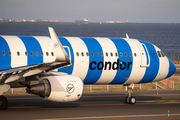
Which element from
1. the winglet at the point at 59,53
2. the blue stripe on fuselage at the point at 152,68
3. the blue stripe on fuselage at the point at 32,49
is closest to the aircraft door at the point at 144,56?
the blue stripe on fuselage at the point at 152,68

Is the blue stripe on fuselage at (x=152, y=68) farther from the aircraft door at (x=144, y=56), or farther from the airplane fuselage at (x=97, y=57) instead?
the aircraft door at (x=144, y=56)

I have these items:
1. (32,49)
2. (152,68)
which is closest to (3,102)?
(32,49)

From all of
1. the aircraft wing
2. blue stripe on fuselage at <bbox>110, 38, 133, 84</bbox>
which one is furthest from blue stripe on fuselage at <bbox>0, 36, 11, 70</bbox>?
blue stripe on fuselage at <bbox>110, 38, 133, 84</bbox>

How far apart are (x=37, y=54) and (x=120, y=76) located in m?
6.46

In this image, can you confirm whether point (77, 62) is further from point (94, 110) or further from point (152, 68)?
point (152, 68)

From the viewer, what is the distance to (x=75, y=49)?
2209 centimetres

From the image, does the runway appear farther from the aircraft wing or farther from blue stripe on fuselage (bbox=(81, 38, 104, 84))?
the aircraft wing

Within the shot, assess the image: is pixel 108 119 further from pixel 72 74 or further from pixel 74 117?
pixel 72 74

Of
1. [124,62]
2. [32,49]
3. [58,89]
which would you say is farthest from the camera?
[124,62]

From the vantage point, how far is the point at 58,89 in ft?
63.3

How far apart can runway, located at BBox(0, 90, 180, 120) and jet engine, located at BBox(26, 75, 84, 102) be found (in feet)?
3.63

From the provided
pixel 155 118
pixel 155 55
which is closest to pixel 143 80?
pixel 155 55

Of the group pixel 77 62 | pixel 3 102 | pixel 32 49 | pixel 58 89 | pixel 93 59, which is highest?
pixel 32 49

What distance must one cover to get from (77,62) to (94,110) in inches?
132
